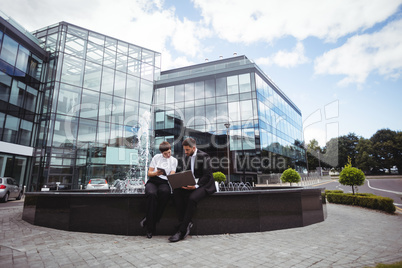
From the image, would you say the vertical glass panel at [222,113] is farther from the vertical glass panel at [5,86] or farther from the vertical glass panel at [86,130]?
the vertical glass panel at [5,86]

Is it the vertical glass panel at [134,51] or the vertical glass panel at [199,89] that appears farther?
the vertical glass panel at [199,89]

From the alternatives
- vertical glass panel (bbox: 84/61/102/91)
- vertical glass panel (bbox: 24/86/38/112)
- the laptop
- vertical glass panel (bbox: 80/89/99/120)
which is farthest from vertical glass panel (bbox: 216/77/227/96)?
the laptop

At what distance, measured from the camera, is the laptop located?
167 inches

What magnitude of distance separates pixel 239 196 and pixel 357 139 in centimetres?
8674

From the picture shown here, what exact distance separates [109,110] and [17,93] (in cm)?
768

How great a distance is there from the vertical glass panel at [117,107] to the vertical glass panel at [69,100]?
315cm

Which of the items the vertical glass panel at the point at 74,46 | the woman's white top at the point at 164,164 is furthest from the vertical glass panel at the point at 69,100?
the woman's white top at the point at 164,164

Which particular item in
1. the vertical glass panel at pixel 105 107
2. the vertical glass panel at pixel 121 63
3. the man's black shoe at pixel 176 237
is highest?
the vertical glass panel at pixel 121 63

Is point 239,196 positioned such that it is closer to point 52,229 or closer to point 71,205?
point 71,205

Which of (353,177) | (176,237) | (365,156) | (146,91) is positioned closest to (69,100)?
(146,91)

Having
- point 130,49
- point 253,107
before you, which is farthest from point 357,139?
point 130,49

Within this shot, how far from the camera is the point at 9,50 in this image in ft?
60.5

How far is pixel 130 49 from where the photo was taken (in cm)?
2434

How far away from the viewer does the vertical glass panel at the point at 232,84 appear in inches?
983
